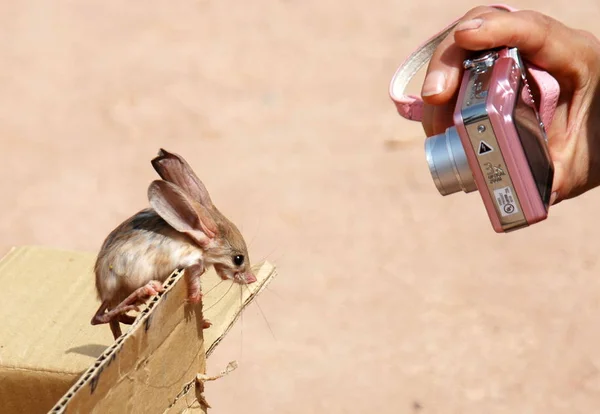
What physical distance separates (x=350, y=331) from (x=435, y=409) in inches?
20.9

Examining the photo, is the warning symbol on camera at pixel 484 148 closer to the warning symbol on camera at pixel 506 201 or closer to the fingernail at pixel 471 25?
the warning symbol on camera at pixel 506 201

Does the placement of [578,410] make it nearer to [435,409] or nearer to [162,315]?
[435,409]

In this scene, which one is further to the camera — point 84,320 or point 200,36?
point 200,36

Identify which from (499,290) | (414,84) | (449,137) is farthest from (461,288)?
(449,137)

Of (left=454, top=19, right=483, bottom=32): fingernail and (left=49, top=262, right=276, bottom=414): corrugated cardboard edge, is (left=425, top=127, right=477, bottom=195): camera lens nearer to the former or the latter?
(left=454, top=19, right=483, bottom=32): fingernail

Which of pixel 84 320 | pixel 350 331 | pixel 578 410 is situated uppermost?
pixel 84 320

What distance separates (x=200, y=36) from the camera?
610 cm

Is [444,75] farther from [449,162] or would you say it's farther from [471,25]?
[449,162]

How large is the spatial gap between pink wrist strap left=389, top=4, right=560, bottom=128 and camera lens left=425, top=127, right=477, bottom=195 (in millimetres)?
284

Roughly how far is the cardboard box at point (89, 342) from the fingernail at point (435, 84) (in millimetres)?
674

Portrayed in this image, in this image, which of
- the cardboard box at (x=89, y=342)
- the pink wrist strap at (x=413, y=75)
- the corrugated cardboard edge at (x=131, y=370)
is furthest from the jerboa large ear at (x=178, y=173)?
the pink wrist strap at (x=413, y=75)

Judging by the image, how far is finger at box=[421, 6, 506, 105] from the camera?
205cm

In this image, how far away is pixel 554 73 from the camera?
7.32 ft

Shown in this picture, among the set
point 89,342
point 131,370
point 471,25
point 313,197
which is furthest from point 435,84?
point 313,197
